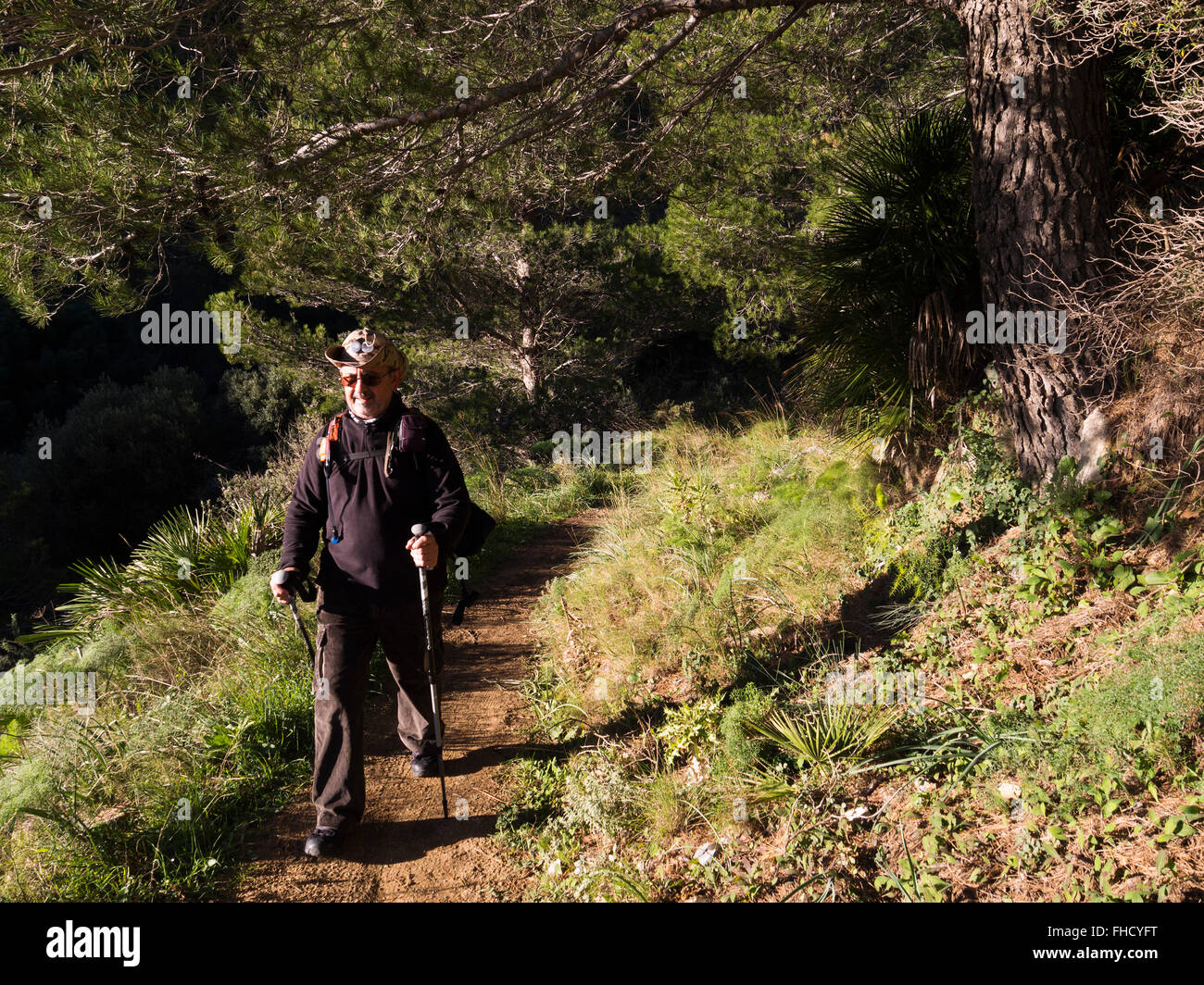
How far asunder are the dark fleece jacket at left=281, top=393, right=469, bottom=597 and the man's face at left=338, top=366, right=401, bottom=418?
4 cm

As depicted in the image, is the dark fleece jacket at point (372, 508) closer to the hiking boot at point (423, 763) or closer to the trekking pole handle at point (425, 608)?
the trekking pole handle at point (425, 608)

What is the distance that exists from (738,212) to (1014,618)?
7239 millimetres

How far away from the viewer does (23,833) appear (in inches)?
138

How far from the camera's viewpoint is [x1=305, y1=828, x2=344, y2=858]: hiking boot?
11.3ft

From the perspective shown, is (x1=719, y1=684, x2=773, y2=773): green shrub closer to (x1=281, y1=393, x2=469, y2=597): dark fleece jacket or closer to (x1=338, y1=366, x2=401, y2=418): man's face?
(x1=281, y1=393, x2=469, y2=597): dark fleece jacket

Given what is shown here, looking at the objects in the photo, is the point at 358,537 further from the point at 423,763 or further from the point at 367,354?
the point at 423,763

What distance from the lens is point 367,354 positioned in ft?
11.7

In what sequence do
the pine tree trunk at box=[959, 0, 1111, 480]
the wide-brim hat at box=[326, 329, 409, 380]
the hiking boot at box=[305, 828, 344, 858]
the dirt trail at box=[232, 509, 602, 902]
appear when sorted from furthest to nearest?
the pine tree trunk at box=[959, 0, 1111, 480] < the wide-brim hat at box=[326, 329, 409, 380] < the hiking boot at box=[305, 828, 344, 858] < the dirt trail at box=[232, 509, 602, 902]

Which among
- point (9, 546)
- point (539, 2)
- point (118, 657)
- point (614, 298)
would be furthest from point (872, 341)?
point (9, 546)

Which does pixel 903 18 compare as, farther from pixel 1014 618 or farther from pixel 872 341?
Result: pixel 1014 618

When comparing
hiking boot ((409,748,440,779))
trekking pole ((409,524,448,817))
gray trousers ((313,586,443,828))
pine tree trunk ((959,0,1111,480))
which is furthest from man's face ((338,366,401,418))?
pine tree trunk ((959,0,1111,480))

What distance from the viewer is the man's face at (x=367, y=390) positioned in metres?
3.56

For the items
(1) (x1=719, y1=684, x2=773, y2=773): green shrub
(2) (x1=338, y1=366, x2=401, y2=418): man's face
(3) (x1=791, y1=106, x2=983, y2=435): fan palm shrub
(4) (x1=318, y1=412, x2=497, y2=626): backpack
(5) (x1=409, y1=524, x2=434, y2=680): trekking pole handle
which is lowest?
(1) (x1=719, y1=684, x2=773, y2=773): green shrub

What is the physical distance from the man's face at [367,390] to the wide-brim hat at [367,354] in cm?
2
